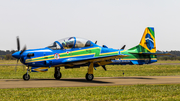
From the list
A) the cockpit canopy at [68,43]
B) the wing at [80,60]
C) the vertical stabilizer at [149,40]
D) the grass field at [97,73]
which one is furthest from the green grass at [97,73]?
the cockpit canopy at [68,43]

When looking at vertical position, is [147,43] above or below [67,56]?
above

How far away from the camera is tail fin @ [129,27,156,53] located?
89.5 ft

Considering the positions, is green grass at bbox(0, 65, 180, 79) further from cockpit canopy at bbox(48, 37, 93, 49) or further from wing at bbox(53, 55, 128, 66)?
cockpit canopy at bbox(48, 37, 93, 49)

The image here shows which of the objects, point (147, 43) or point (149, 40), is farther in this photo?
point (149, 40)

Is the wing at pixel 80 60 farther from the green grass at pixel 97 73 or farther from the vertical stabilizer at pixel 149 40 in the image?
the vertical stabilizer at pixel 149 40

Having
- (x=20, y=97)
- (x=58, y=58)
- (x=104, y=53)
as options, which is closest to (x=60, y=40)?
(x=58, y=58)

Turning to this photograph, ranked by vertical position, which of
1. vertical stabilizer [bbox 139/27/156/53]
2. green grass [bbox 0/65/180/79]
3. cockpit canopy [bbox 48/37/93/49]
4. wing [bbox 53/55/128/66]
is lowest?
green grass [bbox 0/65/180/79]

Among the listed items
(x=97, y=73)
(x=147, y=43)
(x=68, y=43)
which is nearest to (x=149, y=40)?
(x=147, y=43)

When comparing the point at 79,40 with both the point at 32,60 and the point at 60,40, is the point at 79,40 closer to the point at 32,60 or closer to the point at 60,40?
the point at 60,40

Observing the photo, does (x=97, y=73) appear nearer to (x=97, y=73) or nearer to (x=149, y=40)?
(x=97, y=73)

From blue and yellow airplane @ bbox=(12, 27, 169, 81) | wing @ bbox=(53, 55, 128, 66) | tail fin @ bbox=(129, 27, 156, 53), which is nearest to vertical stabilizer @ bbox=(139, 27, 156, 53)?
tail fin @ bbox=(129, 27, 156, 53)

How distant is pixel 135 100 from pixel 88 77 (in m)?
10.1

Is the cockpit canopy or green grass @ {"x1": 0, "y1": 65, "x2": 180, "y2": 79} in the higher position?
the cockpit canopy

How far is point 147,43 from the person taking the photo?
1090 inches
